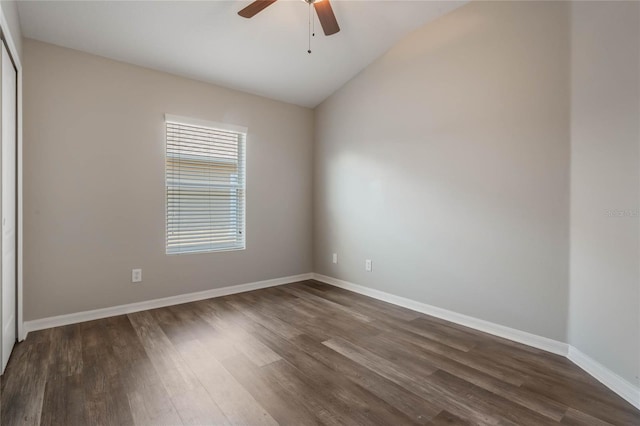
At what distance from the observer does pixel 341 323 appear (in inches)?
114

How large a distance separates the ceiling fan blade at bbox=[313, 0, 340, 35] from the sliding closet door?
6.82 feet

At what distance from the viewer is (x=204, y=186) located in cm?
359

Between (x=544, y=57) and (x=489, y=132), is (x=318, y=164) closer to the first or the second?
(x=489, y=132)

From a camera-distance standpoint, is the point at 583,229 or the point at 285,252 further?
the point at 285,252

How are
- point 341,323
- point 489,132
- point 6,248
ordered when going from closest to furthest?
1. point 6,248
2. point 489,132
3. point 341,323

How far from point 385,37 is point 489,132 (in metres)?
1.50

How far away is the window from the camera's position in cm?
338

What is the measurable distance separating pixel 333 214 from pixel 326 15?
2.40 metres

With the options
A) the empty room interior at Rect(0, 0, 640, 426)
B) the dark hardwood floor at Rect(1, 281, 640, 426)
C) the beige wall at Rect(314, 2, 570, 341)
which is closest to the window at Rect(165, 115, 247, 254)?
the empty room interior at Rect(0, 0, 640, 426)

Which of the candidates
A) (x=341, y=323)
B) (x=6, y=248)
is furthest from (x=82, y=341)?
(x=341, y=323)

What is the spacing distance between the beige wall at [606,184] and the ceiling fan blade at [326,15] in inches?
67.2

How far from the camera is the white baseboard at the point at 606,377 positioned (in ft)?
5.77

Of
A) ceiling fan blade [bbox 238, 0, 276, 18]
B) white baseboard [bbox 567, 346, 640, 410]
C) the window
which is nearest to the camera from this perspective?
white baseboard [bbox 567, 346, 640, 410]

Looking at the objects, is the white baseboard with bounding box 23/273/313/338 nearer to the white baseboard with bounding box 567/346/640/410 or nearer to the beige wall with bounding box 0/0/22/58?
the beige wall with bounding box 0/0/22/58
